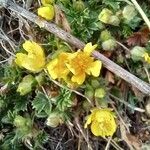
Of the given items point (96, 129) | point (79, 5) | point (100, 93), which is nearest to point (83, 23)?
point (79, 5)

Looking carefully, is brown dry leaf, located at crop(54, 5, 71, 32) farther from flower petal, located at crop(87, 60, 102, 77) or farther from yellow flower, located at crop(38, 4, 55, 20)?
flower petal, located at crop(87, 60, 102, 77)

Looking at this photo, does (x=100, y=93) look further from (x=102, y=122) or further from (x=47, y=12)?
(x=47, y=12)

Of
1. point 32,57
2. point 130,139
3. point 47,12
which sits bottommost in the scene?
point 130,139

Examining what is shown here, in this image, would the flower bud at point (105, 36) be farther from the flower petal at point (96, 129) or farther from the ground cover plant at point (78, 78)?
the flower petal at point (96, 129)

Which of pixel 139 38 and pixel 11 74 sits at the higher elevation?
pixel 139 38

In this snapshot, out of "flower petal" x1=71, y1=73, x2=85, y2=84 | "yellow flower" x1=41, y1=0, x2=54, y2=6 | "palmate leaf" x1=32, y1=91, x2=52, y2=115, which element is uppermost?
"yellow flower" x1=41, y1=0, x2=54, y2=6

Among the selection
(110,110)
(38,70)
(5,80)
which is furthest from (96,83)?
(5,80)

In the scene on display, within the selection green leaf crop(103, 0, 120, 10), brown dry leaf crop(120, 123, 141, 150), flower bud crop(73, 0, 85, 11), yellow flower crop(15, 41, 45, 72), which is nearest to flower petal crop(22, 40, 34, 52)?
yellow flower crop(15, 41, 45, 72)
